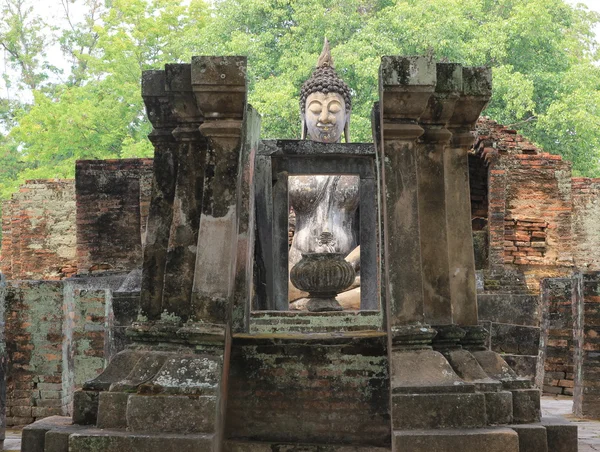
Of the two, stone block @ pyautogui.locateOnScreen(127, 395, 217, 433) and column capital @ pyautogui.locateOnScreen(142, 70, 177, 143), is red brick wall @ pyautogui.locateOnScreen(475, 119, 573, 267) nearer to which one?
column capital @ pyautogui.locateOnScreen(142, 70, 177, 143)

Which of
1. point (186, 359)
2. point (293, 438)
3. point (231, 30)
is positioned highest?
point (231, 30)

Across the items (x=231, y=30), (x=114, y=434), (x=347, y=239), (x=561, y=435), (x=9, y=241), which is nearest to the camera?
(x=114, y=434)

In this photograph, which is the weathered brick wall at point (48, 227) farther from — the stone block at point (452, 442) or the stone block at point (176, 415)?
the stone block at point (452, 442)

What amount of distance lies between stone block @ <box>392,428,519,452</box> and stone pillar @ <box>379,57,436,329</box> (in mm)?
652

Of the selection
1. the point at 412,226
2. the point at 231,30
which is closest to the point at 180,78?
the point at 412,226

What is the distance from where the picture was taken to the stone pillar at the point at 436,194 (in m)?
5.06

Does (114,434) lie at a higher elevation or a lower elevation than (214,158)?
lower

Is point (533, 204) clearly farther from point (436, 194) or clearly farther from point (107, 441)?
point (107, 441)

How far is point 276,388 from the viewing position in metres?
5.05

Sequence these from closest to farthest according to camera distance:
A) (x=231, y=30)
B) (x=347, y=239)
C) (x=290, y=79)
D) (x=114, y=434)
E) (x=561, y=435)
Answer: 1. (x=114, y=434)
2. (x=561, y=435)
3. (x=347, y=239)
4. (x=290, y=79)
5. (x=231, y=30)

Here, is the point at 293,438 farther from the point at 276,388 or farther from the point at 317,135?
the point at 317,135

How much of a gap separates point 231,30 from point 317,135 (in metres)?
13.0

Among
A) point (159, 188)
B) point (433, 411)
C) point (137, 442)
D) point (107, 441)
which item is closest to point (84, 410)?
point (107, 441)

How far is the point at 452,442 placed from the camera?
430cm
